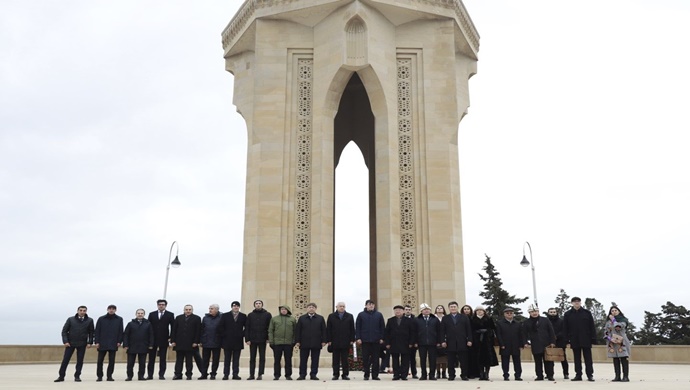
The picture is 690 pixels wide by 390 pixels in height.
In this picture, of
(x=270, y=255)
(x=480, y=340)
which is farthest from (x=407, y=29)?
(x=480, y=340)

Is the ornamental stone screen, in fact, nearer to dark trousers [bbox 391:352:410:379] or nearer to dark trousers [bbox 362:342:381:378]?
dark trousers [bbox 362:342:381:378]

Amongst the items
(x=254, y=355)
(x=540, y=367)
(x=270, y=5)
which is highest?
(x=270, y=5)

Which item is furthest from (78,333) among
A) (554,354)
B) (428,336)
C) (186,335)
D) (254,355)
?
(554,354)

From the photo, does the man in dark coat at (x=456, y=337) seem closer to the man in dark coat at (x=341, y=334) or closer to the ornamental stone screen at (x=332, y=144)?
the man in dark coat at (x=341, y=334)

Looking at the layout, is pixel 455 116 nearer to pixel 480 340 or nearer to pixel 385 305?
pixel 385 305

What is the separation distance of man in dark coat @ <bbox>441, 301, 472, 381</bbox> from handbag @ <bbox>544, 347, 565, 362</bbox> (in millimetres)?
1408

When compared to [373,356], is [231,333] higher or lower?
higher

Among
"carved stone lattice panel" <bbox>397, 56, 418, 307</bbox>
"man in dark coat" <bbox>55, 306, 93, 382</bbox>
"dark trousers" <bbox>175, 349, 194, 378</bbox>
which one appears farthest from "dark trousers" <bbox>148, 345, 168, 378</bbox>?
"carved stone lattice panel" <bbox>397, 56, 418, 307</bbox>

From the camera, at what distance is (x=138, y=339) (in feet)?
36.4

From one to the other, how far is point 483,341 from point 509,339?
51cm

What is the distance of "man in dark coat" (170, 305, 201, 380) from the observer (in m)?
11.2

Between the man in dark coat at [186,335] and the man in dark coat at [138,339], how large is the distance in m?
0.44

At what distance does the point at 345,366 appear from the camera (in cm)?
1105

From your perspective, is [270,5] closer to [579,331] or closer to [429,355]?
[429,355]
